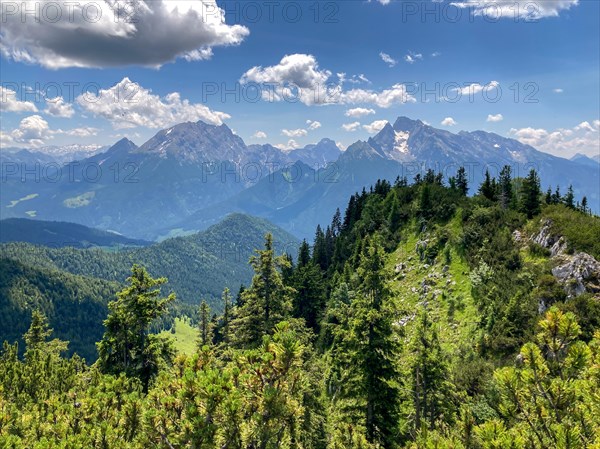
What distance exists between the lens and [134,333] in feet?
89.6

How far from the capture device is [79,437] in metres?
9.81

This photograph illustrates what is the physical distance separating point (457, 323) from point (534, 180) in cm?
2808

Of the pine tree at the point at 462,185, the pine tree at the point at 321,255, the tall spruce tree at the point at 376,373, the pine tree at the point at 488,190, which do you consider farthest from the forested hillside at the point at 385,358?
the pine tree at the point at 321,255

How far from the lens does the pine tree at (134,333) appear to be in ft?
88.1

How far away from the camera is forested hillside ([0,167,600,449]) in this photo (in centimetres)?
772

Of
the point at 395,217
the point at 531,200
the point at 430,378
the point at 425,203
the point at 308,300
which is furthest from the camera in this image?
the point at 395,217

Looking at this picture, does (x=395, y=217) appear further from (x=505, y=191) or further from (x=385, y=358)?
→ (x=385, y=358)

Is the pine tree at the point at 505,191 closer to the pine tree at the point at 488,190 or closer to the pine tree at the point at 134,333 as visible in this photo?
the pine tree at the point at 488,190

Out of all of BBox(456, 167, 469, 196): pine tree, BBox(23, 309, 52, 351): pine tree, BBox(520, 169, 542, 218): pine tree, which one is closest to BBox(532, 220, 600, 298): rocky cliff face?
BBox(520, 169, 542, 218): pine tree

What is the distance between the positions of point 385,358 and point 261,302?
37.9ft

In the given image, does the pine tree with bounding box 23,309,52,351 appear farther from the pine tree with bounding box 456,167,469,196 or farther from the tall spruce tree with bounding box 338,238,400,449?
the pine tree with bounding box 456,167,469,196

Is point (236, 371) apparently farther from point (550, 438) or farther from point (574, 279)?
point (574, 279)

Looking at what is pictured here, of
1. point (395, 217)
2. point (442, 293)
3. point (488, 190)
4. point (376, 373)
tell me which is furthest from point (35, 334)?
point (488, 190)

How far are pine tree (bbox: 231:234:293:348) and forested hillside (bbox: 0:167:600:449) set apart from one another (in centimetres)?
11
